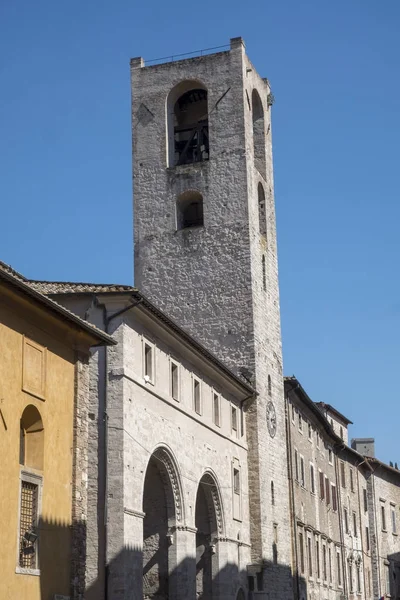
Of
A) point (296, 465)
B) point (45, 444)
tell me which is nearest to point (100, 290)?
point (45, 444)

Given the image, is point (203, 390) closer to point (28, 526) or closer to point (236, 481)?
point (236, 481)

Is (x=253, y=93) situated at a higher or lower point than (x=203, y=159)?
higher

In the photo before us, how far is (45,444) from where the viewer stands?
55.0ft

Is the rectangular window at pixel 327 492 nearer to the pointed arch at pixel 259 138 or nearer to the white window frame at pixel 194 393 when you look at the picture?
the pointed arch at pixel 259 138

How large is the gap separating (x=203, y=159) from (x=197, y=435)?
11.7 m

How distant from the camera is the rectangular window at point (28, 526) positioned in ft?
52.5

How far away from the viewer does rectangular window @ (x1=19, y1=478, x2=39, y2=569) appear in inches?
630

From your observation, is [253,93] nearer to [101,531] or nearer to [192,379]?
[192,379]

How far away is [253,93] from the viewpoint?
37625mm

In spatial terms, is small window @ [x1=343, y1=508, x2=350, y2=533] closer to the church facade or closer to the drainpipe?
the church facade

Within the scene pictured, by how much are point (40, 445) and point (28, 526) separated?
4.15ft

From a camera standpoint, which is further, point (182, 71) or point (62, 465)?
point (182, 71)

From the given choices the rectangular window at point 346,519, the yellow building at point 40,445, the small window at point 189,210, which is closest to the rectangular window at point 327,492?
the rectangular window at point 346,519

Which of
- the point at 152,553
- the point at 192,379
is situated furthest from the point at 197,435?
Result: the point at 152,553
